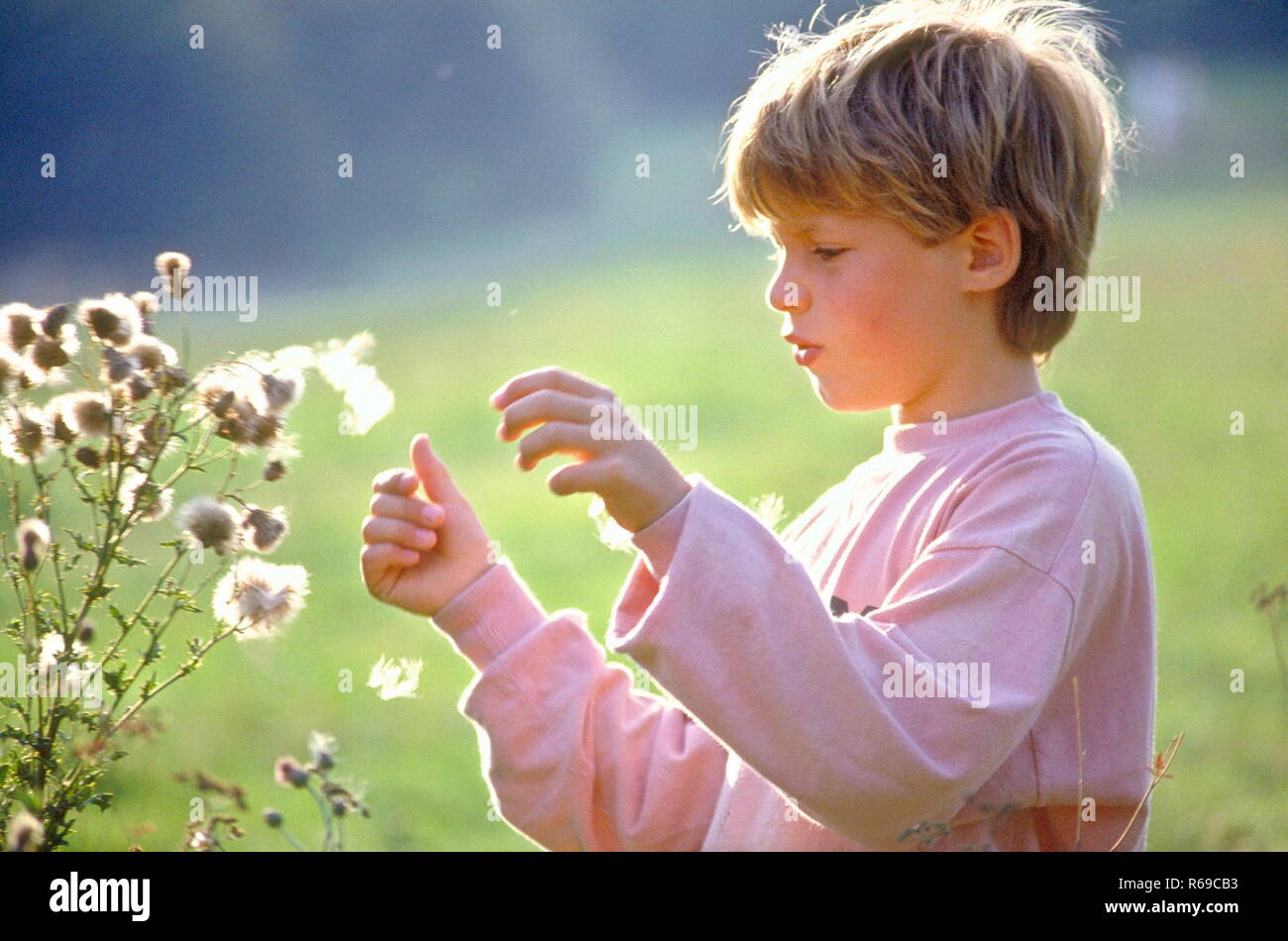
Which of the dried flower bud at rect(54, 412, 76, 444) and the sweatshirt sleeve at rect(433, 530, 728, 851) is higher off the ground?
the dried flower bud at rect(54, 412, 76, 444)

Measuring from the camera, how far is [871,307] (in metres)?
1.52

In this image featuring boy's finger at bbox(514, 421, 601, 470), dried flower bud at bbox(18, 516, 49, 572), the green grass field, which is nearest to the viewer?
boy's finger at bbox(514, 421, 601, 470)

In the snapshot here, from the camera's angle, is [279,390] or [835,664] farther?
[279,390]

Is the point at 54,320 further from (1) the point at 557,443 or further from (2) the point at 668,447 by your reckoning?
(2) the point at 668,447

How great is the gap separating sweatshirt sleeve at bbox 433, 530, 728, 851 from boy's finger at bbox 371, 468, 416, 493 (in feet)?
0.46

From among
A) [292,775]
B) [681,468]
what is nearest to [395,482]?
[292,775]

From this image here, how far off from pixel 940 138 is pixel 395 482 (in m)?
0.75

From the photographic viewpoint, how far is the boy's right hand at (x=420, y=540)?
1424mm

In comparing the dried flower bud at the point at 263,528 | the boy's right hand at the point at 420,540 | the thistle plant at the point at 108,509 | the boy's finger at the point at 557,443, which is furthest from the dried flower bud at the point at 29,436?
the boy's finger at the point at 557,443

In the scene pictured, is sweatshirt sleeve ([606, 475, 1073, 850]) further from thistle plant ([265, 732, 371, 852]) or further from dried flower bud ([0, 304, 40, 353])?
dried flower bud ([0, 304, 40, 353])

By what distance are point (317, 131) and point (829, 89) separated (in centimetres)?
694

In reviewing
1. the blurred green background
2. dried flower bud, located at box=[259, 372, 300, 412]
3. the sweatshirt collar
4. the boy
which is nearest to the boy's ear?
the boy

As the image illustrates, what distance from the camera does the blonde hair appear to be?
155cm

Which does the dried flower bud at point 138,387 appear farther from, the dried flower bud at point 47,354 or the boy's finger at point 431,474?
the boy's finger at point 431,474
